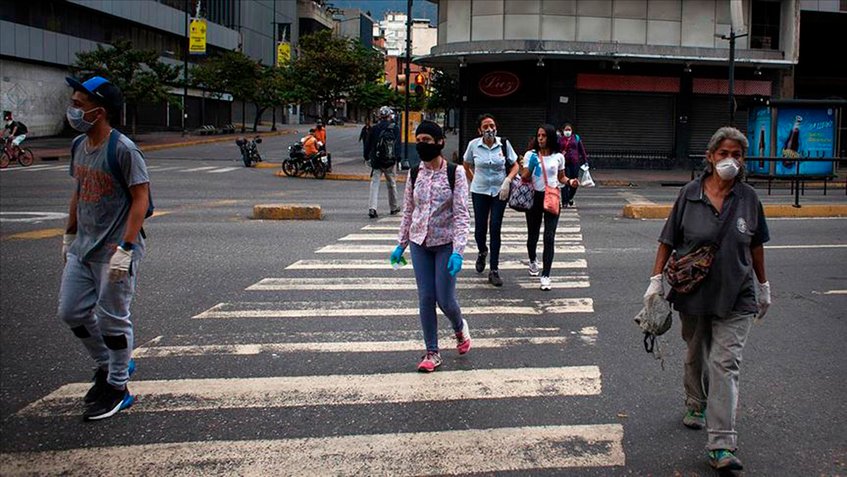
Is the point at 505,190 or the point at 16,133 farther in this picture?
the point at 16,133

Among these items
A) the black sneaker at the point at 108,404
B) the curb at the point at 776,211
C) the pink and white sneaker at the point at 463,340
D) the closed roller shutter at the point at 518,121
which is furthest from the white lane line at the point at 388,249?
the closed roller shutter at the point at 518,121

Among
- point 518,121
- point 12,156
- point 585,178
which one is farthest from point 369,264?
point 518,121

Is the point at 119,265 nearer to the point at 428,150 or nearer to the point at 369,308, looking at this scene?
the point at 428,150

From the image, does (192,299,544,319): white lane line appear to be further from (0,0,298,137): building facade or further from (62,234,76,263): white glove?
(0,0,298,137): building facade

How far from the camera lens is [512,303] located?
27.1 ft

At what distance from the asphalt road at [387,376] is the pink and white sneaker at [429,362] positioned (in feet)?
0.45

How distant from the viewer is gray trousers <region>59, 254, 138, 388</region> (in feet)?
16.3

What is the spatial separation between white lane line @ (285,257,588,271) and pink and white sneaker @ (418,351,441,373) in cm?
406

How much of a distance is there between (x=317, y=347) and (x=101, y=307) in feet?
6.61

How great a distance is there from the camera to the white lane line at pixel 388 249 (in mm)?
11336

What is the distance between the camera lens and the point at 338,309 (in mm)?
7891

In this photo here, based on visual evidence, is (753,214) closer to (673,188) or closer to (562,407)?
(562,407)

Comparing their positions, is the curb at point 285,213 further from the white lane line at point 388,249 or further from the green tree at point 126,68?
the green tree at point 126,68

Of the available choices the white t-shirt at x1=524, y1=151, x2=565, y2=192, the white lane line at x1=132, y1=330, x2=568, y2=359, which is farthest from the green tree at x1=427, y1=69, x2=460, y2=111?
the white lane line at x1=132, y1=330, x2=568, y2=359
